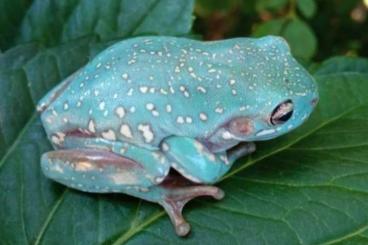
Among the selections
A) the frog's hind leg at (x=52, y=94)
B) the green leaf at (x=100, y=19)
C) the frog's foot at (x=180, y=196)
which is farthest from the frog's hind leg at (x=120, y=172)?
the green leaf at (x=100, y=19)

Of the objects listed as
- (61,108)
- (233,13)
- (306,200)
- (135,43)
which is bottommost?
(233,13)

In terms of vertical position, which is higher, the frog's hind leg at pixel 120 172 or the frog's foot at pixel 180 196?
the frog's hind leg at pixel 120 172

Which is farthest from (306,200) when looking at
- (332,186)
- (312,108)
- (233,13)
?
(233,13)

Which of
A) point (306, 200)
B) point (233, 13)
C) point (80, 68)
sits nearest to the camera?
point (306, 200)

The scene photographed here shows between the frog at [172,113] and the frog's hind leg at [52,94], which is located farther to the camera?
the frog's hind leg at [52,94]

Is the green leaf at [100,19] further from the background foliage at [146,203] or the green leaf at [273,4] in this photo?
the green leaf at [273,4]

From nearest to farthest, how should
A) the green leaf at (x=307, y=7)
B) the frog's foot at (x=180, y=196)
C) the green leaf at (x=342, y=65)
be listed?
the frog's foot at (x=180, y=196) < the green leaf at (x=342, y=65) < the green leaf at (x=307, y=7)

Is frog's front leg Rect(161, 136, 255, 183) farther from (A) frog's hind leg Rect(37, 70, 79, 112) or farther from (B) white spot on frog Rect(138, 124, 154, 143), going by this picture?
(A) frog's hind leg Rect(37, 70, 79, 112)

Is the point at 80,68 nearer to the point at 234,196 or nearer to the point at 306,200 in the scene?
the point at 234,196
